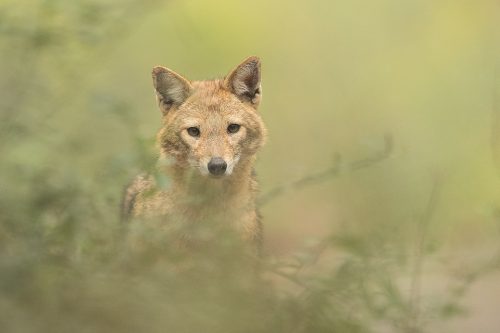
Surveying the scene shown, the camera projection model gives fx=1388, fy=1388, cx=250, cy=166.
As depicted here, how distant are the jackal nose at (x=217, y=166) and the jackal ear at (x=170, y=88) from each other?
2.68 feet

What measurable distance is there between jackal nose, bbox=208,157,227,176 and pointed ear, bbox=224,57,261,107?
2.93 feet

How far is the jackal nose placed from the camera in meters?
8.20

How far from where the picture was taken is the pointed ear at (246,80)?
8945 millimetres

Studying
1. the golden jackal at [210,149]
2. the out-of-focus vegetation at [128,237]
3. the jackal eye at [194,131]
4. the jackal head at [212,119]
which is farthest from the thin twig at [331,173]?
the jackal eye at [194,131]

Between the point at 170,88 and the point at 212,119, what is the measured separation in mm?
412

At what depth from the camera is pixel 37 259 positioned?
17.0 ft

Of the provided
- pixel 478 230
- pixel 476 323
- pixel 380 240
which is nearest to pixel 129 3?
pixel 380 240

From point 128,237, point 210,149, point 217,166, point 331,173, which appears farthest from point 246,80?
point 128,237

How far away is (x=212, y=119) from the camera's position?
8664mm

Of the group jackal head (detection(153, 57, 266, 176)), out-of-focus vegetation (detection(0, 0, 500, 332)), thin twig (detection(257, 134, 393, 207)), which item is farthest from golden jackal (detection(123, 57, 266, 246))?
thin twig (detection(257, 134, 393, 207))

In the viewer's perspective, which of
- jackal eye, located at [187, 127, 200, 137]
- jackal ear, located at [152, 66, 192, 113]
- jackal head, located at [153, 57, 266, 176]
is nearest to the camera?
jackal head, located at [153, 57, 266, 176]

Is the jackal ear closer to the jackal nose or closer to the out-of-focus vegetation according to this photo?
the out-of-focus vegetation

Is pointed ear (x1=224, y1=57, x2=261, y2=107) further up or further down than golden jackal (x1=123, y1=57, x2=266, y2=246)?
further up

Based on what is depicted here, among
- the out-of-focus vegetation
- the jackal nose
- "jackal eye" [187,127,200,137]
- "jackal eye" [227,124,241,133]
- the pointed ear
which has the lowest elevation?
the out-of-focus vegetation
